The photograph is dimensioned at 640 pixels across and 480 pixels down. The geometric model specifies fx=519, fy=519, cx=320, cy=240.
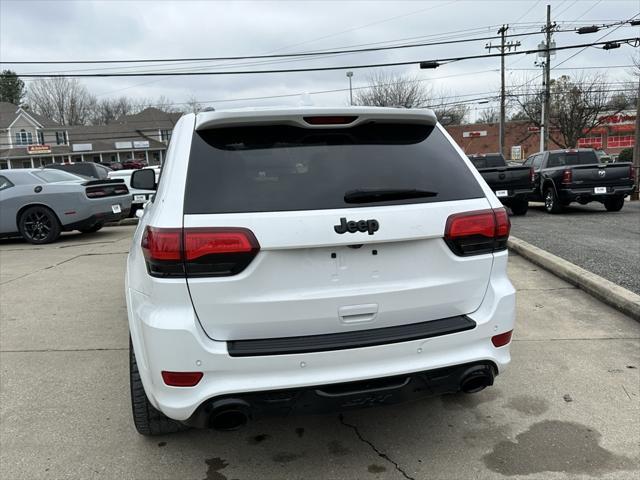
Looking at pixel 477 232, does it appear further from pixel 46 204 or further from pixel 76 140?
pixel 76 140

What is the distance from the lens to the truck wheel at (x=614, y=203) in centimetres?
1349

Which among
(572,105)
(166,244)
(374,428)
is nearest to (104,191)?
(374,428)

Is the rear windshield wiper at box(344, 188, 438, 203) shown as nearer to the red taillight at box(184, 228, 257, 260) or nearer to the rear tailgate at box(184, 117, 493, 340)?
the rear tailgate at box(184, 117, 493, 340)

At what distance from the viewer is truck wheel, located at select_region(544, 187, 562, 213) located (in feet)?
44.3

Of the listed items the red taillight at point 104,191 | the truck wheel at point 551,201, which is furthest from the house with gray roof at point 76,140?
the truck wheel at point 551,201

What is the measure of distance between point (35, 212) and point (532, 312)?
30.8 feet

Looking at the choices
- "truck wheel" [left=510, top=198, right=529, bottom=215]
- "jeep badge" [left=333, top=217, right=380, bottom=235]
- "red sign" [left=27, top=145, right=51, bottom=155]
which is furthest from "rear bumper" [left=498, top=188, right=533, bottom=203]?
"red sign" [left=27, top=145, right=51, bottom=155]

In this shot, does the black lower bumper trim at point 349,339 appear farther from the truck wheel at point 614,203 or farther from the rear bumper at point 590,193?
the truck wheel at point 614,203

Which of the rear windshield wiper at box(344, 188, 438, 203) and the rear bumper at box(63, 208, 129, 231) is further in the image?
the rear bumper at box(63, 208, 129, 231)

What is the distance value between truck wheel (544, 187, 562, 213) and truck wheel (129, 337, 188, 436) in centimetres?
1275

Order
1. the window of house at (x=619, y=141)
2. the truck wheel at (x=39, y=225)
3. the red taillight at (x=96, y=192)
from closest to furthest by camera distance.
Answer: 1. the truck wheel at (x=39, y=225)
2. the red taillight at (x=96, y=192)
3. the window of house at (x=619, y=141)

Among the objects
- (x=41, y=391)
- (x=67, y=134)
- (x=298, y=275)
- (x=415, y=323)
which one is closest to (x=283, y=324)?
(x=298, y=275)

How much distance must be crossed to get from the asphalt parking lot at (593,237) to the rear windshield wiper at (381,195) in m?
3.90

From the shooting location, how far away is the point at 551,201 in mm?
13773
